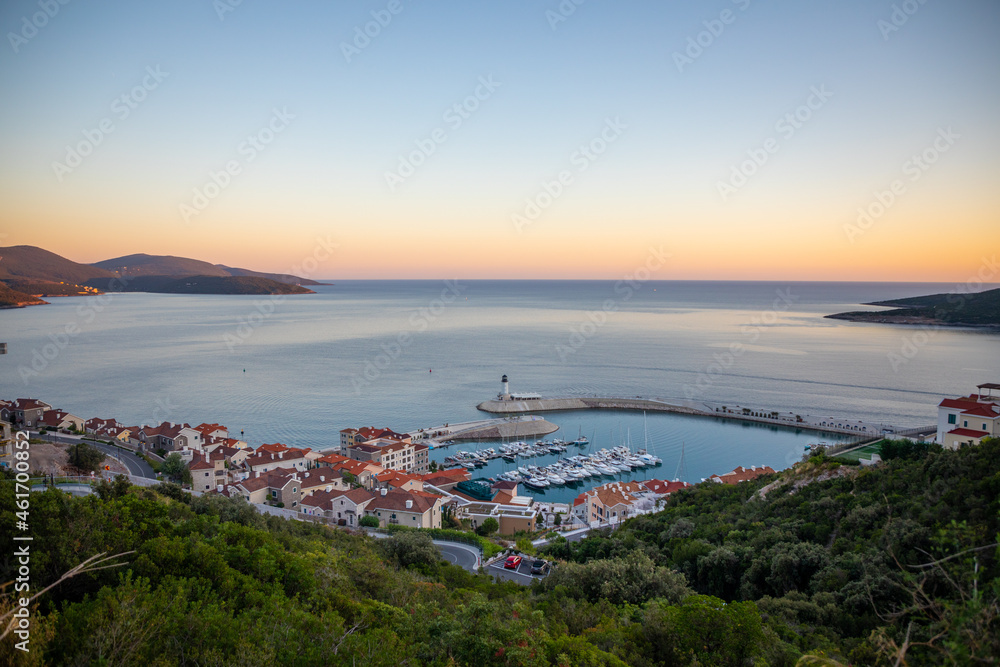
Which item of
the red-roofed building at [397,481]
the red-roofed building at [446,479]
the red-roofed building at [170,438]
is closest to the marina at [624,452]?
the red-roofed building at [446,479]

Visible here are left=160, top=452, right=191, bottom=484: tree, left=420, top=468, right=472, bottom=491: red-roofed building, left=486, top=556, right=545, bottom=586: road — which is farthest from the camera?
left=420, top=468, right=472, bottom=491: red-roofed building

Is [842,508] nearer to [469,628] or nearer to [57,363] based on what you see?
[469,628]

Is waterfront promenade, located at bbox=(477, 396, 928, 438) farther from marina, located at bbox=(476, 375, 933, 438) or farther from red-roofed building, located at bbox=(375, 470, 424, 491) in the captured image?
red-roofed building, located at bbox=(375, 470, 424, 491)

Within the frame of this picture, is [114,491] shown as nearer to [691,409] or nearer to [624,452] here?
[624,452]

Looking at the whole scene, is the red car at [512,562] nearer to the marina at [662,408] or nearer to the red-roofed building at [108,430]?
the red-roofed building at [108,430]

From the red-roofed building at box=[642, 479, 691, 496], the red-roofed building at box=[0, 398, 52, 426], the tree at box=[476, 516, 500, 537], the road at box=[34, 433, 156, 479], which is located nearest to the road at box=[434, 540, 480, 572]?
the tree at box=[476, 516, 500, 537]

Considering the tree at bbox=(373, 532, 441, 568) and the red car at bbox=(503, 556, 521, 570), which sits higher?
the tree at bbox=(373, 532, 441, 568)

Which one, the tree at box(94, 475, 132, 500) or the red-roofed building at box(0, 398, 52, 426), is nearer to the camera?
the tree at box(94, 475, 132, 500)

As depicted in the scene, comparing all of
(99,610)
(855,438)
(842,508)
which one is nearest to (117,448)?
(99,610)
